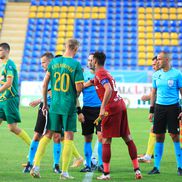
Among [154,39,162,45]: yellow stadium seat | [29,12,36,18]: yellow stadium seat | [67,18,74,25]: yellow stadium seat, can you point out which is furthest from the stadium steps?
[154,39,162,45]: yellow stadium seat

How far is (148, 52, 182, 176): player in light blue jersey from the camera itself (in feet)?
25.7

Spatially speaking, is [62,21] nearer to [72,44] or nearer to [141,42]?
[141,42]

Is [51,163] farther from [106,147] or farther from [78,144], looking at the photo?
[78,144]

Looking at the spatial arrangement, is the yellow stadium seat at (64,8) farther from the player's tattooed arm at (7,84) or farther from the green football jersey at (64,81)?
the green football jersey at (64,81)

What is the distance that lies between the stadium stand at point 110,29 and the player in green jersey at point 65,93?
23850mm

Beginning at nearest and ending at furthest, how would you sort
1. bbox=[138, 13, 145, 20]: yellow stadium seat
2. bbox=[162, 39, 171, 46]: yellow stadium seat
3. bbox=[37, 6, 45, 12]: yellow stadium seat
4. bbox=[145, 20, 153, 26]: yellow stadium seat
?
bbox=[162, 39, 171, 46]: yellow stadium seat < bbox=[145, 20, 153, 26]: yellow stadium seat < bbox=[138, 13, 145, 20]: yellow stadium seat < bbox=[37, 6, 45, 12]: yellow stadium seat

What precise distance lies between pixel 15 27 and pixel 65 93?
2850 centimetres

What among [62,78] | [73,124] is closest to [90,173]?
[73,124]

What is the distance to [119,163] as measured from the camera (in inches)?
352

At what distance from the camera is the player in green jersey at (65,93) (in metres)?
7.05

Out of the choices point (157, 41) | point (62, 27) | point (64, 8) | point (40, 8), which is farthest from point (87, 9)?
point (157, 41)

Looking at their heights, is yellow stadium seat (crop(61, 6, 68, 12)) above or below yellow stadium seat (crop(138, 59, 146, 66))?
above

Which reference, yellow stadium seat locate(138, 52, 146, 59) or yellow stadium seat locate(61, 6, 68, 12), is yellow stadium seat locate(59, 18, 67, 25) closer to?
yellow stadium seat locate(61, 6, 68, 12)

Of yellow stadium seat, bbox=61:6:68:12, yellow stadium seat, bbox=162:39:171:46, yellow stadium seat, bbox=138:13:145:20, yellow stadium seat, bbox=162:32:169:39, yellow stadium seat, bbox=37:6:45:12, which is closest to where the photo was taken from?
yellow stadium seat, bbox=162:39:171:46
